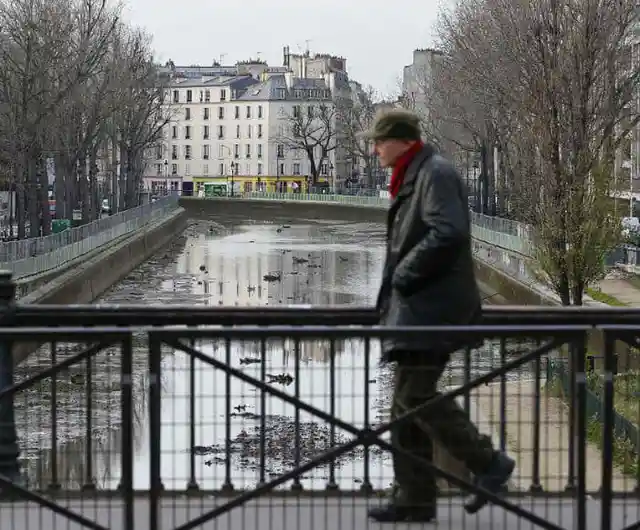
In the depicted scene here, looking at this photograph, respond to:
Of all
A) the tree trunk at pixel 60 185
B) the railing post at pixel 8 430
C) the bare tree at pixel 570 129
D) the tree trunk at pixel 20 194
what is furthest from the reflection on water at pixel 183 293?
the bare tree at pixel 570 129

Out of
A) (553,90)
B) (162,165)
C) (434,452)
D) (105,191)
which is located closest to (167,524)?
(434,452)

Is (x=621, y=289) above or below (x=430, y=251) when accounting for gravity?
below

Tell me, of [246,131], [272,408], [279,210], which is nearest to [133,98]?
[279,210]

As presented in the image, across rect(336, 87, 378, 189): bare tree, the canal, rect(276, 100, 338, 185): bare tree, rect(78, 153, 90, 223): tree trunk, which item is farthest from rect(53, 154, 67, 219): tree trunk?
rect(276, 100, 338, 185): bare tree

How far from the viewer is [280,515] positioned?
7.63 m

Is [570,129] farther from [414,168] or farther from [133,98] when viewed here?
[133,98]

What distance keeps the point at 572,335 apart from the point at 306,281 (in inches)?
1898

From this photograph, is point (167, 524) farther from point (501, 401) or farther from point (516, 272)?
point (516, 272)

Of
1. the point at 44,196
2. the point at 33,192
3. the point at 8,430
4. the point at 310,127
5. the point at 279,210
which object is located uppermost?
the point at 310,127

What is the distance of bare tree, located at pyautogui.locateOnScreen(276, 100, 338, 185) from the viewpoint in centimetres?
14338

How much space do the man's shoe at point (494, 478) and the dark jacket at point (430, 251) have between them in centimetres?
74

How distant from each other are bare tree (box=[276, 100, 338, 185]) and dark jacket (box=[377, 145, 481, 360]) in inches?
5076

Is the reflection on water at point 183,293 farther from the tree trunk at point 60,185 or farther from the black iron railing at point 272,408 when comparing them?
the tree trunk at point 60,185

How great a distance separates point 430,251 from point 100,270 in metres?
44.1
